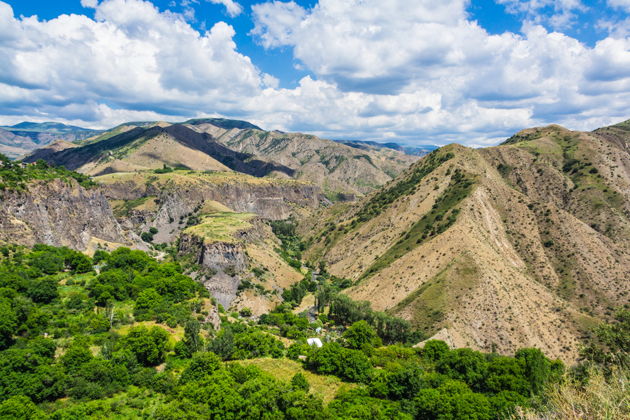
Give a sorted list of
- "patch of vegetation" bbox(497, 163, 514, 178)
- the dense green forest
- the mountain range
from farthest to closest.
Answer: "patch of vegetation" bbox(497, 163, 514, 178) → the mountain range → the dense green forest

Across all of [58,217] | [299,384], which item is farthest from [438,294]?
[58,217]

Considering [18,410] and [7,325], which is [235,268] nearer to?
[7,325]

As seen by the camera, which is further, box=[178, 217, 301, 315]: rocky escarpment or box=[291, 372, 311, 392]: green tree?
box=[178, 217, 301, 315]: rocky escarpment

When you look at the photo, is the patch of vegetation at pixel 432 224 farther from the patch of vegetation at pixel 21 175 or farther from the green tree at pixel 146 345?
the patch of vegetation at pixel 21 175

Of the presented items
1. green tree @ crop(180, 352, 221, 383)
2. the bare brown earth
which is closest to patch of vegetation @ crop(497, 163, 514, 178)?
the bare brown earth

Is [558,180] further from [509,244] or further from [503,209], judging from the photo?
[509,244]

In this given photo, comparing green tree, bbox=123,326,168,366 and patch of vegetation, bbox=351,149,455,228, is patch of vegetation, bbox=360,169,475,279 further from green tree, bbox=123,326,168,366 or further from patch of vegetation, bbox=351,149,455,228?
green tree, bbox=123,326,168,366

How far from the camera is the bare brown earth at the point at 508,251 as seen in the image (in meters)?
90.5

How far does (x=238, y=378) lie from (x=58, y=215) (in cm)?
9424

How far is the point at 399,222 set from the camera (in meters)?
155

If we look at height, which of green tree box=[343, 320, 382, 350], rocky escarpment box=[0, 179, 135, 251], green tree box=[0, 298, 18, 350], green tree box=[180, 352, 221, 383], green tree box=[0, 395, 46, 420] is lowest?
green tree box=[343, 320, 382, 350]

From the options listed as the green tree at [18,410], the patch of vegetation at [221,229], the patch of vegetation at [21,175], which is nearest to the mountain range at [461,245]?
the patch of vegetation at [221,229]

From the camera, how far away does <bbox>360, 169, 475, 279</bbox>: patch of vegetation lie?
13019 cm

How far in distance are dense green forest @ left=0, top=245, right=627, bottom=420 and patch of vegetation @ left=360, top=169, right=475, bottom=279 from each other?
6297 centimetres
